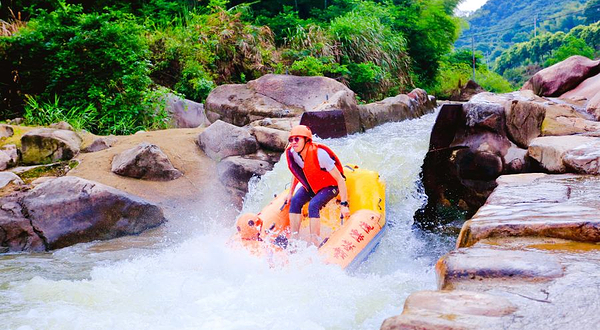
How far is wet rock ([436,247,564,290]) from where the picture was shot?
7.10 ft

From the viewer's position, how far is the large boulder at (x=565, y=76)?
32.0 ft

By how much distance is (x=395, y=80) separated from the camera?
1485 cm

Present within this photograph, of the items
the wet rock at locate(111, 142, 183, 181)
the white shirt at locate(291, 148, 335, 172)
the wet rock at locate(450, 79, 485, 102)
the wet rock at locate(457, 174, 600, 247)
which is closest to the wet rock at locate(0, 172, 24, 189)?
the wet rock at locate(111, 142, 183, 181)

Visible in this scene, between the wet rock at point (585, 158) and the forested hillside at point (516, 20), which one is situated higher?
the forested hillside at point (516, 20)

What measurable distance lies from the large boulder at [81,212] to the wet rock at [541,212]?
13.3 feet

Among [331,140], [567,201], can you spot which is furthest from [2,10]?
[567,201]

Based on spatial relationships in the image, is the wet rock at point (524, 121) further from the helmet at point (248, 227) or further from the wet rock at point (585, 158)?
the helmet at point (248, 227)

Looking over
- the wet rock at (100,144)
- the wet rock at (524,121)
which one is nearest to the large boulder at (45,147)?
the wet rock at (100,144)

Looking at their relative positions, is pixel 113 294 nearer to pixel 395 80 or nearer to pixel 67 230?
pixel 67 230

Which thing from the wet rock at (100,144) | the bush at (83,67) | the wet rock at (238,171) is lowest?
the wet rock at (238,171)

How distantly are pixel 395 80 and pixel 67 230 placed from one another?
1126 cm

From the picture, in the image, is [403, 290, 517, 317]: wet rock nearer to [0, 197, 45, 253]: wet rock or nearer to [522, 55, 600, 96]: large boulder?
[0, 197, 45, 253]: wet rock

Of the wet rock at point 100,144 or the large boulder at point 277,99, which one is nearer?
the wet rock at point 100,144

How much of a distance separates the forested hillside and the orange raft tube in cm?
2933
